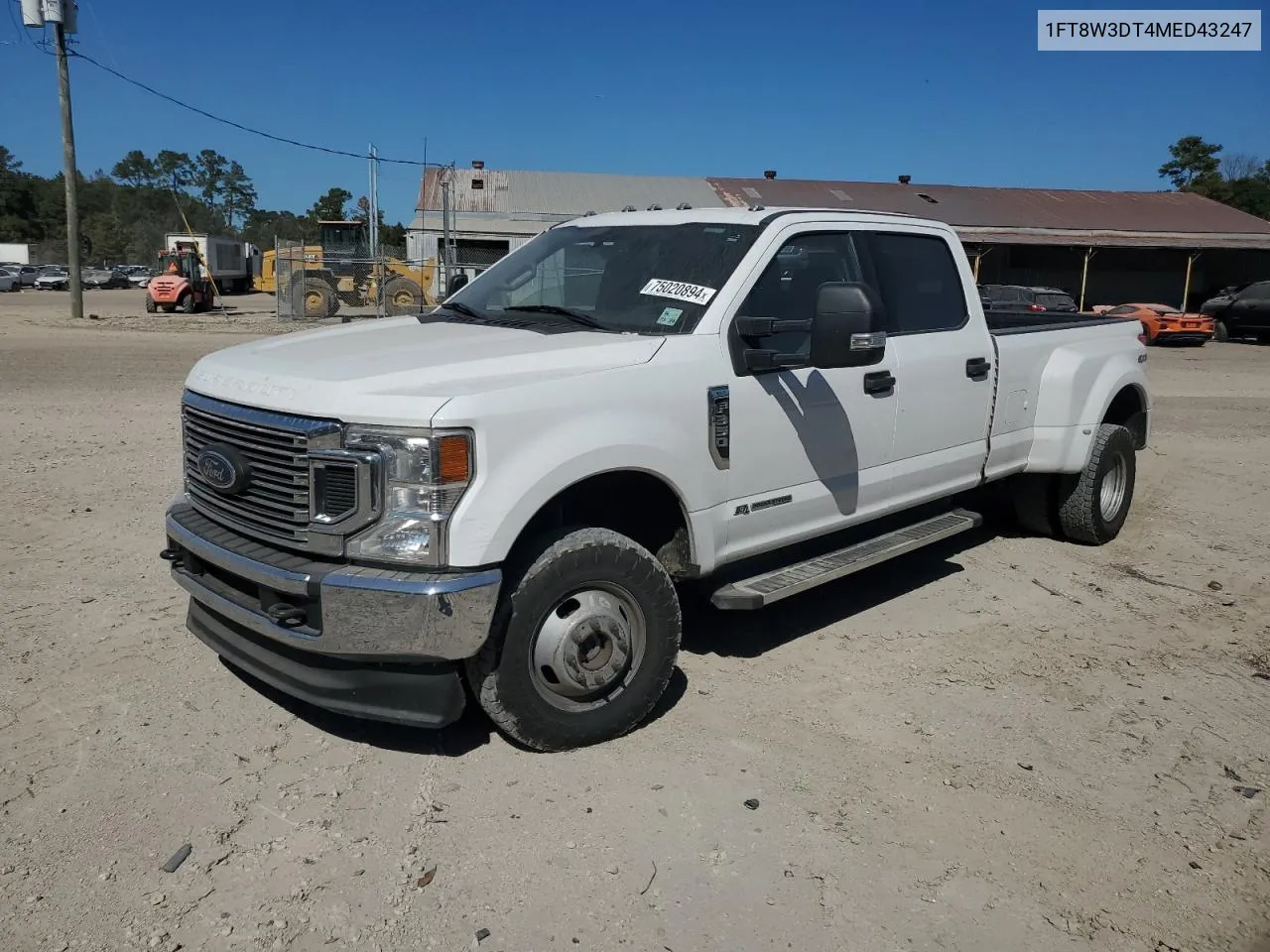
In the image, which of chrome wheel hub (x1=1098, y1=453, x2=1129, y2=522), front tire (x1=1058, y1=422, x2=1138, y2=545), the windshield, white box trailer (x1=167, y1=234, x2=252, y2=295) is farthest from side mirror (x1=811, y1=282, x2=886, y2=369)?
white box trailer (x1=167, y1=234, x2=252, y2=295)

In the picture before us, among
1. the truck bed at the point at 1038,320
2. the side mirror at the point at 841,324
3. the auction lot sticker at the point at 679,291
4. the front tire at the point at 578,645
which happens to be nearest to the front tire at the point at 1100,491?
the truck bed at the point at 1038,320

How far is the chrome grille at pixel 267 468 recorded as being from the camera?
3.37 meters

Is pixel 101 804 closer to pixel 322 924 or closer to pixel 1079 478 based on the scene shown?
pixel 322 924

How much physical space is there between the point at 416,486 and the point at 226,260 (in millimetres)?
57015

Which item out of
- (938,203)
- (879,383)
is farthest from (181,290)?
(879,383)

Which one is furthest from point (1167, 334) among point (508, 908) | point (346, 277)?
point (508, 908)

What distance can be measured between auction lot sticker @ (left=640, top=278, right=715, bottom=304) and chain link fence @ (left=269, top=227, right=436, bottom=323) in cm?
2287

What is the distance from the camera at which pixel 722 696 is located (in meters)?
4.34

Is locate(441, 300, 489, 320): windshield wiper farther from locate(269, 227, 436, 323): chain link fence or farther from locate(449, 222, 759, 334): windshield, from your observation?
locate(269, 227, 436, 323): chain link fence

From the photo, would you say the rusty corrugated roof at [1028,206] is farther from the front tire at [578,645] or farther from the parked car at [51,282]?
the parked car at [51,282]

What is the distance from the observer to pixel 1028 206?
137 ft

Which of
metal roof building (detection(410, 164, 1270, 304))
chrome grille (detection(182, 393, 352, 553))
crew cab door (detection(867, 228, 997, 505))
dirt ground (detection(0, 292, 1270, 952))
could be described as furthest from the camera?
metal roof building (detection(410, 164, 1270, 304))

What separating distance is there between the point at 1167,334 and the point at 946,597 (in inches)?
967

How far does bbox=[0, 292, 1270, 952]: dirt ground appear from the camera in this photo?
9.39ft
